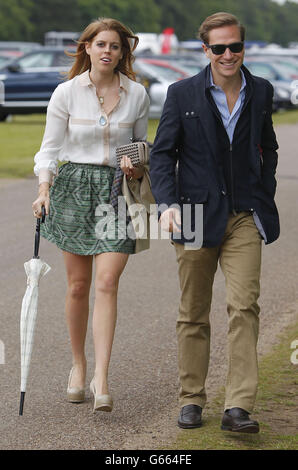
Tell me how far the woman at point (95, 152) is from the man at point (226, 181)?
41 centimetres

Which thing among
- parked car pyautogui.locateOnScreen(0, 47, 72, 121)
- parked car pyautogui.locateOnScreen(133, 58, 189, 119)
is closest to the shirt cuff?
parked car pyautogui.locateOnScreen(133, 58, 189, 119)

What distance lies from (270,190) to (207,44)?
28.1 inches

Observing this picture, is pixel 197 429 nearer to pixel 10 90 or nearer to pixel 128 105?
pixel 128 105

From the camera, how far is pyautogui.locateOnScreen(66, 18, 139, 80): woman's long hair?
5.24 meters

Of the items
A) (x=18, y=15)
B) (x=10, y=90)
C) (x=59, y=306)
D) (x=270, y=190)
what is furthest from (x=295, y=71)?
(x=18, y=15)

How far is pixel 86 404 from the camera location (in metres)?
5.43

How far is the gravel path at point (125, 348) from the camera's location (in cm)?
495

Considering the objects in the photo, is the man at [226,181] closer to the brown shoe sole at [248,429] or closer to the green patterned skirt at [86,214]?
the brown shoe sole at [248,429]

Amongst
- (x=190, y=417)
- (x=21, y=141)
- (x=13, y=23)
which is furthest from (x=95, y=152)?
(x=13, y=23)

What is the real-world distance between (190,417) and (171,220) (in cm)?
93

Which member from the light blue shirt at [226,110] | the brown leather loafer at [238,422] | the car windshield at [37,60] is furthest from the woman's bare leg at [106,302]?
the car windshield at [37,60]

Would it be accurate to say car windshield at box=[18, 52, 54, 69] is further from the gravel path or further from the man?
the man

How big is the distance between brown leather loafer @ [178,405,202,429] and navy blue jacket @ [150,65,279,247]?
2.52ft

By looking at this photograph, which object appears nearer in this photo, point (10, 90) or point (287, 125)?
point (10, 90)
